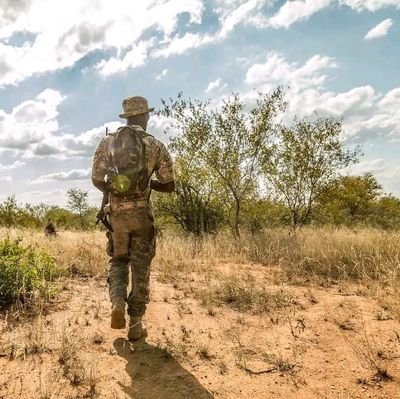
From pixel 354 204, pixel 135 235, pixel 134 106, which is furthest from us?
pixel 354 204

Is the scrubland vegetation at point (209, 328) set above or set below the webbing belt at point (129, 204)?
below

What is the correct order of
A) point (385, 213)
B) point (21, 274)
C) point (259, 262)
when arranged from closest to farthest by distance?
1. point (21, 274)
2. point (259, 262)
3. point (385, 213)

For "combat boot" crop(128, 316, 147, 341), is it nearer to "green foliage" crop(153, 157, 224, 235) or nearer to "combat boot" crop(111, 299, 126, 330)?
"combat boot" crop(111, 299, 126, 330)

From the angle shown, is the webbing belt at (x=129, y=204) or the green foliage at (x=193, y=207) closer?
the webbing belt at (x=129, y=204)

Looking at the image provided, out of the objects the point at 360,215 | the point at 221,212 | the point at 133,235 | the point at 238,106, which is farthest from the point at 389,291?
the point at 360,215

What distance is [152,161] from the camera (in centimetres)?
413

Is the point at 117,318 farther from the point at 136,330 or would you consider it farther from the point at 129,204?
the point at 129,204

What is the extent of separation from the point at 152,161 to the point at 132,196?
448 millimetres

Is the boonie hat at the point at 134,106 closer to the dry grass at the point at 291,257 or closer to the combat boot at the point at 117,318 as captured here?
the combat boot at the point at 117,318

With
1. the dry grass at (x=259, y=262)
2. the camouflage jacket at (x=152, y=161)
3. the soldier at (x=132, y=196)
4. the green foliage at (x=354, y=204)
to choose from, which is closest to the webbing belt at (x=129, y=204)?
the soldier at (x=132, y=196)

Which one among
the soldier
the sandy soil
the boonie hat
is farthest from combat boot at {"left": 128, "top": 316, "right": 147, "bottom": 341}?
the boonie hat

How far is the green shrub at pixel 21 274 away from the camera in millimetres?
4832

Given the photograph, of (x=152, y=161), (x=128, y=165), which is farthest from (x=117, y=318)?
(x=152, y=161)

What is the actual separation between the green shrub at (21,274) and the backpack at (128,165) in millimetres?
1813
